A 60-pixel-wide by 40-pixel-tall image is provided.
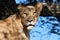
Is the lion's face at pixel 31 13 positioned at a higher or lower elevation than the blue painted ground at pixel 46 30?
higher

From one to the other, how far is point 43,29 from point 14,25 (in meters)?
0.91

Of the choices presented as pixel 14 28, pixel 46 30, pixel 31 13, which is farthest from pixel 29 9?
pixel 46 30

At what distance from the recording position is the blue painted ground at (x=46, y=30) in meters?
1.53

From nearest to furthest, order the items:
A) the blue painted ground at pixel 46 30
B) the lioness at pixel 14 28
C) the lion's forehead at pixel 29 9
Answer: the lioness at pixel 14 28 → the lion's forehead at pixel 29 9 → the blue painted ground at pixel 46 30

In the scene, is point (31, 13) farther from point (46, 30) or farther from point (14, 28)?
point (46, 30)

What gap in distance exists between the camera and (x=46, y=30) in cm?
160

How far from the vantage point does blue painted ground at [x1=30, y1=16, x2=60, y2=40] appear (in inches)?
60.3

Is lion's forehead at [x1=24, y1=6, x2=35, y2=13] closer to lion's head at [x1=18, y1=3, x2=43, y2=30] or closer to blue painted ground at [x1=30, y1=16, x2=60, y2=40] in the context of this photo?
lion's head at [x1=18, y1=3, x2=43, y2=30]

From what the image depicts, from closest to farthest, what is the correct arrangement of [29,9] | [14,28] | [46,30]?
[14,28]
[29,9]
[46,30]

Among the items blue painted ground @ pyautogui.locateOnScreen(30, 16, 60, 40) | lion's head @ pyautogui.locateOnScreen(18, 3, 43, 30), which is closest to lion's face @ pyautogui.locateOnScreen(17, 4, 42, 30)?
lion's head @ pyautogui.locateOnScreen(18, 3, 43, 30)

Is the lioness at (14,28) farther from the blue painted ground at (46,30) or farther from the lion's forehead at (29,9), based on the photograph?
the blue painted ground at (46,30)

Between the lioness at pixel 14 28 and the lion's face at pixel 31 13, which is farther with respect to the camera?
the lion's face at pixel 31 13

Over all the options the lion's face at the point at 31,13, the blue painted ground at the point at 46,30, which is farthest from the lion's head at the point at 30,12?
the blue painted ground at the point at 46,30

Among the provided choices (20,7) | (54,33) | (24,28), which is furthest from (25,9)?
(54,33)
